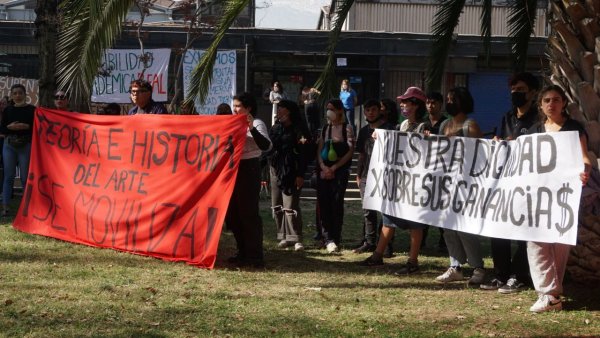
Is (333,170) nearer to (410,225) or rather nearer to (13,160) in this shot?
(410,225)

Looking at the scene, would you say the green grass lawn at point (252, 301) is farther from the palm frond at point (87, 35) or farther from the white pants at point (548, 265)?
the palm frond at point (87, 35)

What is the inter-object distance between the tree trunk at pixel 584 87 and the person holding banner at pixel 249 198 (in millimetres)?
2967

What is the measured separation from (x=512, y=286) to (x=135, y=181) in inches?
161

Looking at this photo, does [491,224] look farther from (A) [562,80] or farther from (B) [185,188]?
(B) [185,188]

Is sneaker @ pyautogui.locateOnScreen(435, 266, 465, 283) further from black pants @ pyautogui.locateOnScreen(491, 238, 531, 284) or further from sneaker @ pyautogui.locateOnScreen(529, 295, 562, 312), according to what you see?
sneaker @ pyautogui.locateOnScreen(529, 295, 562, 312)

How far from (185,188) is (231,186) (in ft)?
2.01

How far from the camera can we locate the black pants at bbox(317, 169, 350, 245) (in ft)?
37.4

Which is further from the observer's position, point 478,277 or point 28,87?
point 28,87

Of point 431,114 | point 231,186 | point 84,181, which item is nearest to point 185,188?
point 231,186

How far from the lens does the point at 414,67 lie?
27.5 m

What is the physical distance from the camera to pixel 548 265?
24.4ft

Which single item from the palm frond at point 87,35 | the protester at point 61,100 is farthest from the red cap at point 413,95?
the protester at point 61,100

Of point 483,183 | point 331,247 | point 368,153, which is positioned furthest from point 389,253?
point 483,183

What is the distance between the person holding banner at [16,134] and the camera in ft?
44.2
